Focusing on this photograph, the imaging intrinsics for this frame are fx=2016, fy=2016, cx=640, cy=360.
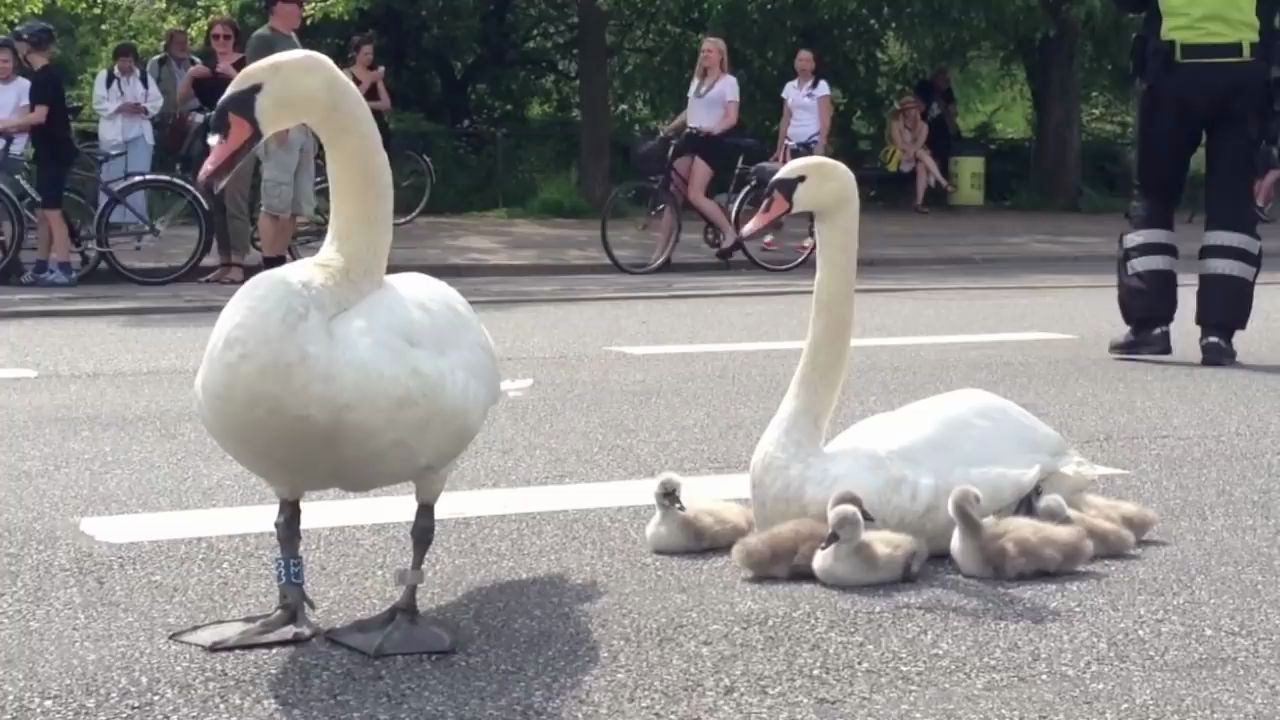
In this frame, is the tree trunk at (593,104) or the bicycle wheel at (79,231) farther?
the tree trunk at (593,104)

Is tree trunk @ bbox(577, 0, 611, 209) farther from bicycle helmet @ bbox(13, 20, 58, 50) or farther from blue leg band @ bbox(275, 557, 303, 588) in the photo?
blue leg band @ bbox(275, 557, 303, 588)

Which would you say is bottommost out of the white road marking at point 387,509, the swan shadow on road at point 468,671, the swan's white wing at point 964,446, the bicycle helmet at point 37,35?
the white road marking at point 387,509

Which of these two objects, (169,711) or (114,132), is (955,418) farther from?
(114,132)

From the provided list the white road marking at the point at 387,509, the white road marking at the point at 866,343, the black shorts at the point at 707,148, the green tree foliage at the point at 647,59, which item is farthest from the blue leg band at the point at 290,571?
the green tree foliage at the point at 647,59

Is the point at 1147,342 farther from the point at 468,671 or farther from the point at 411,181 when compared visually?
the point at 411,181

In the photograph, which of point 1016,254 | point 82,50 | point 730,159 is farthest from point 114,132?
point 82,50

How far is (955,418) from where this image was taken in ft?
18.3

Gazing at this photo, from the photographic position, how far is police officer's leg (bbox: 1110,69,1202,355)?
939 centimetres

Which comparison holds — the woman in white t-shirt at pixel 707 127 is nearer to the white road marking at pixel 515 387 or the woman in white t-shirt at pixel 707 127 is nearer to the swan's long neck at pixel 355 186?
the white road marking at pixel 515 387

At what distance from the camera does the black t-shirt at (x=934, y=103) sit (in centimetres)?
2420

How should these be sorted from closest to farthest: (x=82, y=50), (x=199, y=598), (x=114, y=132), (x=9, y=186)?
(x=199, y=598) < (x=9, y=186) < (x=114, y=132) < (x=82, y=50)

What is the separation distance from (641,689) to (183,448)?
3382 mm

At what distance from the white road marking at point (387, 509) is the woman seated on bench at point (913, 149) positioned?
1717 centimetres

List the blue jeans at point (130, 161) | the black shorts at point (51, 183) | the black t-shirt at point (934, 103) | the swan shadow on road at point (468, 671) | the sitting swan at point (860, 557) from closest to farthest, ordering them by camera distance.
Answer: the swan shadow on road at point (468, 671)
the sitting swan at point (860, 557)
the black shorts at point (51, 183)
the blue jeans at point (130, 161)
the black t-shirt at point (934, 103)
